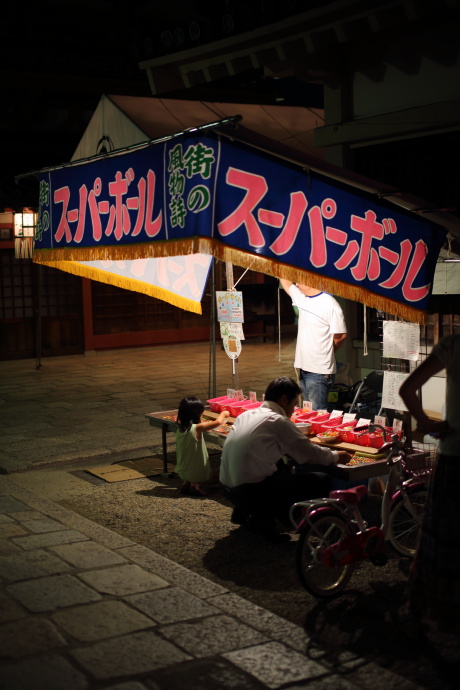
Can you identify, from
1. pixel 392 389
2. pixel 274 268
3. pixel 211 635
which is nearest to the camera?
pixel 211 635

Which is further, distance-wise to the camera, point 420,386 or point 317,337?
point 317,337

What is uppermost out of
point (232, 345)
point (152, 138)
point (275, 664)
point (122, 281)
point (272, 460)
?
point (152, 138)

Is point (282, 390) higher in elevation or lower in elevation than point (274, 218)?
lower

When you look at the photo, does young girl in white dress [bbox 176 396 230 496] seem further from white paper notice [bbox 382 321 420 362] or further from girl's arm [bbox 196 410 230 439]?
white paper notice [bbox 382 321 420 362]

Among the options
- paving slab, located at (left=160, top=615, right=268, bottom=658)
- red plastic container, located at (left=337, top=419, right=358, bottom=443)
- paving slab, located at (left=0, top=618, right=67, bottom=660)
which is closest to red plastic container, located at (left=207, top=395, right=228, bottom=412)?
red plastic container, located at (left=337, top=419, right=358, bottom=443)

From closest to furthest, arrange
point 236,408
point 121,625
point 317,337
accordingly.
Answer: point 121,625
point 236,408
point 317,337

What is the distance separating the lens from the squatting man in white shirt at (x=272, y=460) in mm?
6145

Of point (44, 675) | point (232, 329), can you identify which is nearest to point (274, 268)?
point (232, 329)

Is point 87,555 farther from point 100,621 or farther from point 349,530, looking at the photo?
point 349,530

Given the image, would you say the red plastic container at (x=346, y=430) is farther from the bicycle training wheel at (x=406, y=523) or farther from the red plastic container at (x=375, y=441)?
the bicycle training wheel at (x=406, y=523)

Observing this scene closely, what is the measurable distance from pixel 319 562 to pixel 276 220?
104 inches

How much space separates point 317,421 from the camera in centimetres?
756

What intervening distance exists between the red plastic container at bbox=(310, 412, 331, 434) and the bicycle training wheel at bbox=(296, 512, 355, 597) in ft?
6.11

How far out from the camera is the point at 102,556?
5953 millimetres
